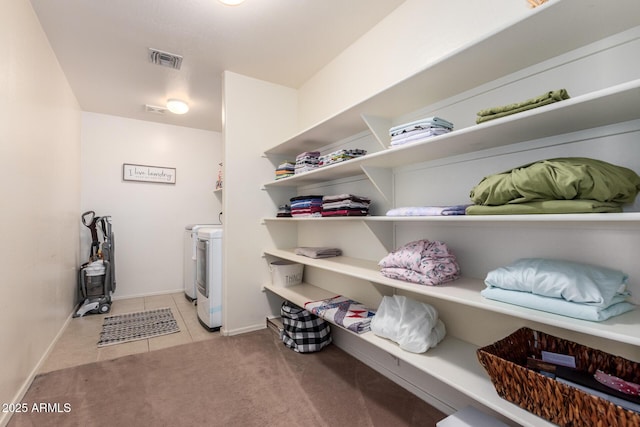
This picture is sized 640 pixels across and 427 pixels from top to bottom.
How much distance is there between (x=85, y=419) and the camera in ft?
5.53

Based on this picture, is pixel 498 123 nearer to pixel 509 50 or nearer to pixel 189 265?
pixel 509 50

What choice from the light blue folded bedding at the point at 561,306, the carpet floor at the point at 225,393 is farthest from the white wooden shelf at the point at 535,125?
the carpet floor at the point at 225,393

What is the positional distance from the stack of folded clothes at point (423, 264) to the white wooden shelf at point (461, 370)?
35 cm

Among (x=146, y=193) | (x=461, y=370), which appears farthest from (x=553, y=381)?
(x=146, y=193)

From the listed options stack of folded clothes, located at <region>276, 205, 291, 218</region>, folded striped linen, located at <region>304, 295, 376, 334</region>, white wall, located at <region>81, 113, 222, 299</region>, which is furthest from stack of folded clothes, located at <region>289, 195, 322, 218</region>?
white wall, located at <region>81, 113, 222, 299</region>

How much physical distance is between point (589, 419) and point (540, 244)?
661 mm

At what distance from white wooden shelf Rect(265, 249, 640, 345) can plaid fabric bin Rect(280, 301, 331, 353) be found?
69 centimetres

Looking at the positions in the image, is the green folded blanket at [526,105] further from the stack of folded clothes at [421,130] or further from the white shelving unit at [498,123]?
the stack of folded clothes at [421,130]

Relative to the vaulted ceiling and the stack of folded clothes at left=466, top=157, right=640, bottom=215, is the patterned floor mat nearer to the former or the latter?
the vaulted ceiling

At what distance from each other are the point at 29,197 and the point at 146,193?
2.55 meters

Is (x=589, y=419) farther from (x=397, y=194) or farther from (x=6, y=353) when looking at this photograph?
(x=6, y=353)

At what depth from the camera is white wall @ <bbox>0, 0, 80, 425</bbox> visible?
5.44 feet

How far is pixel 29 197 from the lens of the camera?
200cm

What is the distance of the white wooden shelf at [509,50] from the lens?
3.27 feet
